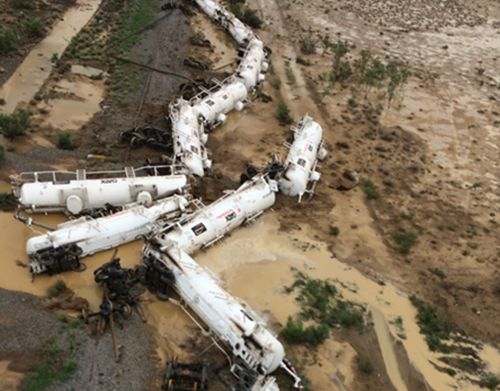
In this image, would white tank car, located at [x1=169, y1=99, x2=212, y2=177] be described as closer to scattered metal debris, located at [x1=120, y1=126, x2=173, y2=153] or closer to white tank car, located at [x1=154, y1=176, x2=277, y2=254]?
scattered metal debris, located at [x1=120, y1=126, x2=173, y2=153]

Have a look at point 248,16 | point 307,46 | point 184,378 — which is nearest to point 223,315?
point 184,378

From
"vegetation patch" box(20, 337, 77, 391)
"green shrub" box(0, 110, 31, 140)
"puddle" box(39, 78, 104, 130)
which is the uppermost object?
"green shrub" box(0, 110, 31, 140)

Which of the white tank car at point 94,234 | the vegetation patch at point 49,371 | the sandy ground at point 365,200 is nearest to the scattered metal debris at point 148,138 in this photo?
the sandy ground at point 365,200

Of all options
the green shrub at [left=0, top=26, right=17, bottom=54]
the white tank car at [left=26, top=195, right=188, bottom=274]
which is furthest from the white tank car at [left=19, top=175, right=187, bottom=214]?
the green shrub at [left=0, top=26, right=17, bottom=54]

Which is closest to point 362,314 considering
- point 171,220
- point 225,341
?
point 225,341

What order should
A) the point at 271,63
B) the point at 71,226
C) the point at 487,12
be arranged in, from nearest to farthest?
1. the point at 71,226
2. the point at 271,63
3. the point at 487,12

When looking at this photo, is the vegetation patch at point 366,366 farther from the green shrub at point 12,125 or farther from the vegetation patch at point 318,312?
the green shrub at point 12,125

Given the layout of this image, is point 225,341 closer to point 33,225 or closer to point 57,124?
point 33,225
